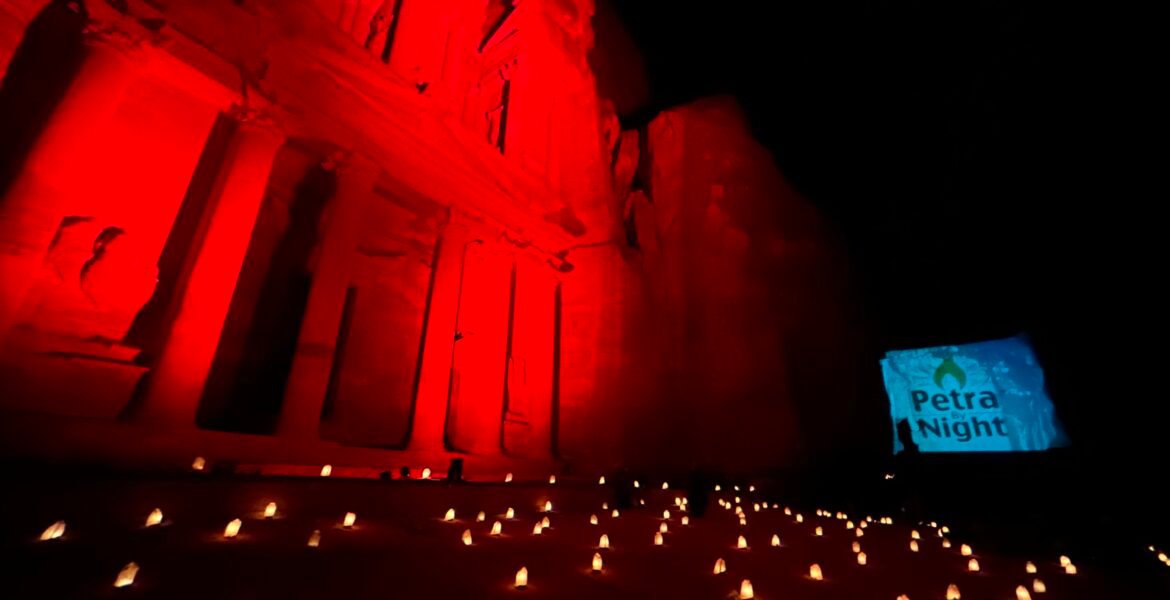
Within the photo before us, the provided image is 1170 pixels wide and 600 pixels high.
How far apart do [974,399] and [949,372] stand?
1.39 m

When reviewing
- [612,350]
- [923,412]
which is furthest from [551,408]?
[923,412]

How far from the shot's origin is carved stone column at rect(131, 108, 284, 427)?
19.7 ft

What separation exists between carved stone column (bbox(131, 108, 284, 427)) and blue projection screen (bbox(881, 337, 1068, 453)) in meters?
20.0

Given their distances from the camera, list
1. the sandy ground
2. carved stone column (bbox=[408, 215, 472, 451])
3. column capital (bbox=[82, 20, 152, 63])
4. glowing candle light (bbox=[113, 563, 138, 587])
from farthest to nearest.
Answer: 1. carved stone column (bbox=[408, 215, 472, 451])
2. column capital (bbox=[82, 20, 152, 63])
3. the sandy ground
4. glowing candle light (bbox=[113, 563, 138, 587])

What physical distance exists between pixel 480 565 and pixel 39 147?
7.03 meters

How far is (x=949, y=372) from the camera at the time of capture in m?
20.1

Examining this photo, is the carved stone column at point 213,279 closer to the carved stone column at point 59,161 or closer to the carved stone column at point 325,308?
the carved stone column at point 325,308

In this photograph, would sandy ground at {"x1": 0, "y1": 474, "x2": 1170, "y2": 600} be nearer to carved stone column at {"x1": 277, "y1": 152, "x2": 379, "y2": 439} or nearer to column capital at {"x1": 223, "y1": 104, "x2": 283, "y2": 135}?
carved stone column at {"x1": 277, "y1": 152, "x2": 379, "y2": 439}

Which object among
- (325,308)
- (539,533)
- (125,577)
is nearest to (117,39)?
(325,308)

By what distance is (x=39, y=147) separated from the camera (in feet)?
18.4

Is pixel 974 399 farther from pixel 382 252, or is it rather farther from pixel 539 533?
pixel 382 252

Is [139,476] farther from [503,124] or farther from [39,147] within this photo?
[503,124]

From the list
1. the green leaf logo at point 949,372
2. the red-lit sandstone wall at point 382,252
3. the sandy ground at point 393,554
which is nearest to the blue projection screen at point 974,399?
the green leaf logo at point 949,372

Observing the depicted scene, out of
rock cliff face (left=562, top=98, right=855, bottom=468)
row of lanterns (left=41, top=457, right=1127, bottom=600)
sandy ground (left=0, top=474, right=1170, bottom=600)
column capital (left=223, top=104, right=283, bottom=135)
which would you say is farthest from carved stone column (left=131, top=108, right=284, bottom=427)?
rock cliff face (left=562, top=98, right=855, bottom=468)
